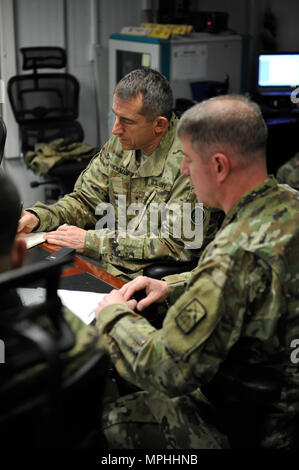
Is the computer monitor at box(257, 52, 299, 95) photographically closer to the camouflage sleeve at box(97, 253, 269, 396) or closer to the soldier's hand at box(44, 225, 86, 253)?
the soldier's hand at box(44, 225, 86, 253)

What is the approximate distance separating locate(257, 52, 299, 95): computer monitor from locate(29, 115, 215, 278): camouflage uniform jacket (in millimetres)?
2914

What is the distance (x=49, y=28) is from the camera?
500 cm

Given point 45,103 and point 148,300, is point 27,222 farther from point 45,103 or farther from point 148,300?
point 45,103

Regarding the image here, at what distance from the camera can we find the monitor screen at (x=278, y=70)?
475 cm

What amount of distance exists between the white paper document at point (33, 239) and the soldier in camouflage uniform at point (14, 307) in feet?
3.38

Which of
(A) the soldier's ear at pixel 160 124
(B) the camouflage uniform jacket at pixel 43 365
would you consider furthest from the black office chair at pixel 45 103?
(B) the camouflage uniform jacket at pixel 43 365

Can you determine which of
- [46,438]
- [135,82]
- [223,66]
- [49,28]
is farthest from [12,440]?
[49,28]

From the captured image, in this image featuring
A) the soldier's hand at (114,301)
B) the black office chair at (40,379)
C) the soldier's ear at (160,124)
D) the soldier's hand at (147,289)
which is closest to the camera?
the black office chair at (40,379)

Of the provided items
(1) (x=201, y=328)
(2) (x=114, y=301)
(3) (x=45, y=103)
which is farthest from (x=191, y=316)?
(3) (x=45, y=103)

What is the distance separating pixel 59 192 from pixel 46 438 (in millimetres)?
3908

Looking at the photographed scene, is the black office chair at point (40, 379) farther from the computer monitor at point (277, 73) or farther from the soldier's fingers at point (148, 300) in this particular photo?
the computer monitor at point (277, 73)

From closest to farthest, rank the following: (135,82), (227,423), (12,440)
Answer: (12,440), (227,423), (135,82)

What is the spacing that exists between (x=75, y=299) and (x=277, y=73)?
3807mm
